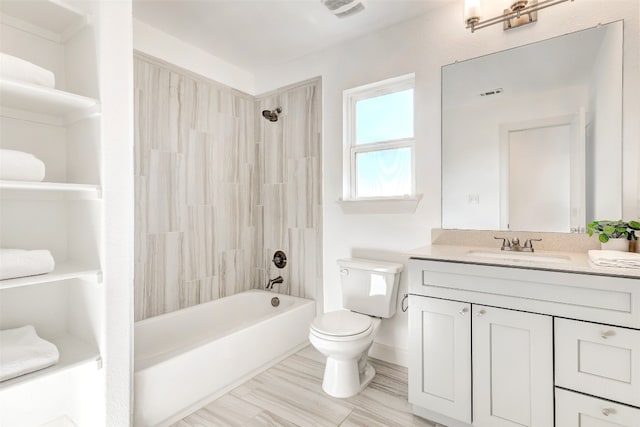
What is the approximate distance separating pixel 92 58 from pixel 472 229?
2302 mm

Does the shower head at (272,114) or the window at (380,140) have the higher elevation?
the shower head at (272,114)

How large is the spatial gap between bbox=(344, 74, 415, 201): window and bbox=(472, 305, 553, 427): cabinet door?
3.52ft

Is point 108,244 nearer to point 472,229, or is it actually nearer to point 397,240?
point 397,240

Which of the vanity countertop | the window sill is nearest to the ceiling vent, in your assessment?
the window sill

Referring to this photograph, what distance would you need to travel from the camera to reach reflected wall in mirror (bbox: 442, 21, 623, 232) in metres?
1.73

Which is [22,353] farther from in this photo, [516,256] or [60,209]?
[516,256]

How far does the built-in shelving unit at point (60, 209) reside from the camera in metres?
1.43

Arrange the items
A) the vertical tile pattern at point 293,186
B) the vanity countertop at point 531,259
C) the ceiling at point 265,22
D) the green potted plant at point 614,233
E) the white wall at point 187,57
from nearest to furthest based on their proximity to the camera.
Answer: the vanity countertop at point 531,259 → the green potted plant at point 614,233 → the ceiling at point 265,22 → the white wall at point 187,57 → the vertical tile pattern at point 293,186

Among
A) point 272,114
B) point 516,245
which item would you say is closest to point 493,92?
point 516,245

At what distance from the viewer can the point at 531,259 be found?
64.3 inches

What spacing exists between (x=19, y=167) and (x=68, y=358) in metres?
0.84

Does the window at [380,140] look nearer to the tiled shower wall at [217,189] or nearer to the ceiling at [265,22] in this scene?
the tiled shower wall at [217,189]

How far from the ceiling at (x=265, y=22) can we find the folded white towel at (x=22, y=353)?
6.71 ft

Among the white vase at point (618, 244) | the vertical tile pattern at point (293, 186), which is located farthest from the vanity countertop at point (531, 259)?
the vertical tile pattern at point (293, 186)
